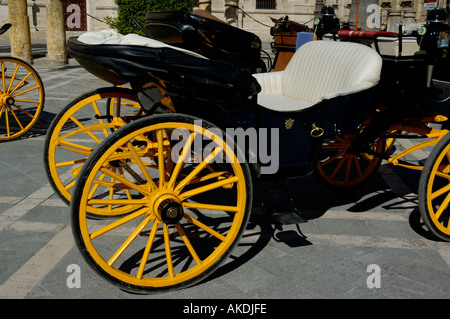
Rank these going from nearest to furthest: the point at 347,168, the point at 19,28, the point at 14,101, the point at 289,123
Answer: the point at 289,123 → the point at 347,168 → the point at 14,101 → the point at 19,28

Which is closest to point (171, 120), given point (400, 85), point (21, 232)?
point (21, 232)

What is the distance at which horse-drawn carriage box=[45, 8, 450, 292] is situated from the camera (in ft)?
8.66

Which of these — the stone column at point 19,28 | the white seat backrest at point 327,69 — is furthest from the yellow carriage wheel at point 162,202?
the stone column at point 19,28

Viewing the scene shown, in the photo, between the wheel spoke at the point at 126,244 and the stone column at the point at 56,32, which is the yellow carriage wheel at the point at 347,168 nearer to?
the wheel spoke at the point at 126,244

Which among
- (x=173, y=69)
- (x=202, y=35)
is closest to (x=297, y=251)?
(x=173, y=69)

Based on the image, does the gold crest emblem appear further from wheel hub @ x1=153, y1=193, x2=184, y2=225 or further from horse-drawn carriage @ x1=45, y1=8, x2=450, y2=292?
wheel hub @ x1=153, y1=193, x2=184, y2=225

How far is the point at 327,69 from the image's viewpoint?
383cm

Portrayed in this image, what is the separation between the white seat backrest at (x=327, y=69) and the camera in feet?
11.1

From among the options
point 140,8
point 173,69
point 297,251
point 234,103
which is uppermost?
point 140,8

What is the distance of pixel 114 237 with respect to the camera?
347 centimetres

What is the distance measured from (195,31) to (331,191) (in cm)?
191

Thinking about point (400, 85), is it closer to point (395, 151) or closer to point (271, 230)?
point (271, 230)

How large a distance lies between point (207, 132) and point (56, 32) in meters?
11.8

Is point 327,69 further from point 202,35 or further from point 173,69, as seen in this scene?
point 173,69
